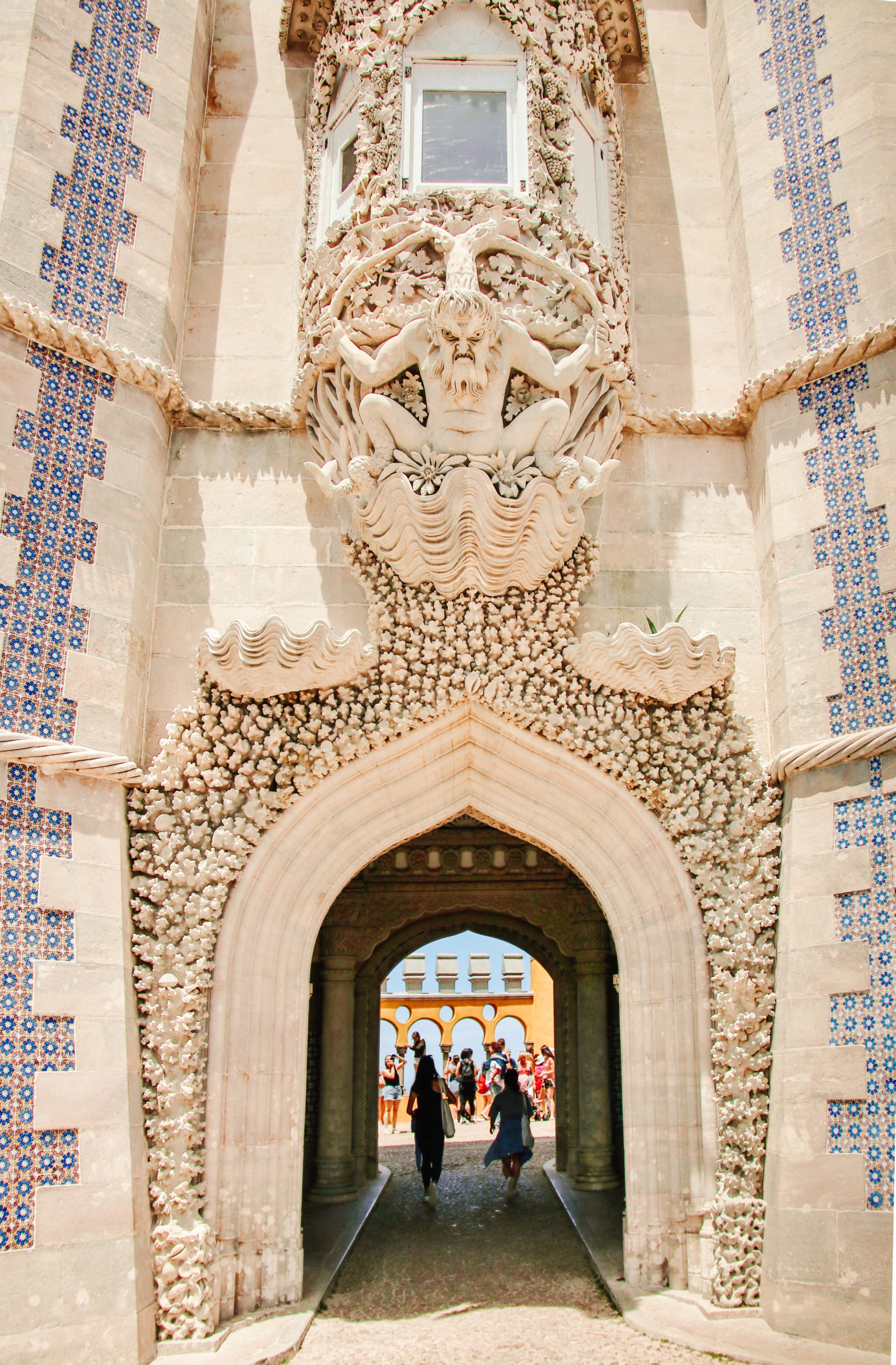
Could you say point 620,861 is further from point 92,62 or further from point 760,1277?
point 92,62

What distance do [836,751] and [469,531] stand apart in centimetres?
238

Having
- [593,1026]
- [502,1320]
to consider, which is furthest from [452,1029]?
[502,1320]

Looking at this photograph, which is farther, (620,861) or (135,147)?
(135,147)

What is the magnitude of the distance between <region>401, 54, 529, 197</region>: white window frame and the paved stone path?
22.0 ft

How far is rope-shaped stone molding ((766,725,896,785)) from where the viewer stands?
5398 mm

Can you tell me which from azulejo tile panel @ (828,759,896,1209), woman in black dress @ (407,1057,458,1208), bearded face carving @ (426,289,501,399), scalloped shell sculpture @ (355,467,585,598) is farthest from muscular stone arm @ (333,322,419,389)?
woman in black dress @ (407,1057,458,1208)

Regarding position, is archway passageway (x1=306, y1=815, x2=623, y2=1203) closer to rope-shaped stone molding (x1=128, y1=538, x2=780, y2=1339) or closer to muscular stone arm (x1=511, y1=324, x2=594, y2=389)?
rope-shaped stone molding (x1=128, y1=538, x2=780, y2=1339)

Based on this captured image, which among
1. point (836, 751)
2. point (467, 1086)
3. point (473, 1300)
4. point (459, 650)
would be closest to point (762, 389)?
point (836, 751)

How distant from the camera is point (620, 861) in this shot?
6.04 meters

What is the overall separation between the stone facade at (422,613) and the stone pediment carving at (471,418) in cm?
3

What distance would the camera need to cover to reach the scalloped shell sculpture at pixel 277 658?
570 centimetres

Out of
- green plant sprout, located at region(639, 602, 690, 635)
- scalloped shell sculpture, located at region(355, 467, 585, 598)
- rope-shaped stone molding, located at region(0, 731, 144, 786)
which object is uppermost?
scalloped shell sculpture, located at region(355, 467, 585, 598)

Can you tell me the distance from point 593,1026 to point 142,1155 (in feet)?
17.5

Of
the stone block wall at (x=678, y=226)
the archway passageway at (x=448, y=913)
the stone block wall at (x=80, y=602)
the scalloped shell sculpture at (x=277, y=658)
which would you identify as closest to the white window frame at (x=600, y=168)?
the stone block wall at (x=678, y=226)
